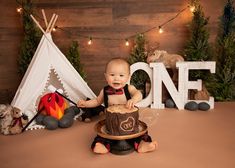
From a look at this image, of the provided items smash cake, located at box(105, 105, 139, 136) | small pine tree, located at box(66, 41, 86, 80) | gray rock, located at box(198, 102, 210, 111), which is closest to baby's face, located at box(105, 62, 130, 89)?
smash cake, located at box(105, 105, 139, 136)

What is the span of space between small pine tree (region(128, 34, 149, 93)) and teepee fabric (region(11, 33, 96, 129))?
1.72 feet

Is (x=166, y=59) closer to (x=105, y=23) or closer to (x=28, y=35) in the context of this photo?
(x=105, y=23)

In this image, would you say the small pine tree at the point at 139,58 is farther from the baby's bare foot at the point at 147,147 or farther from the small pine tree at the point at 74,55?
the baby's bare foot at the point at 147,147

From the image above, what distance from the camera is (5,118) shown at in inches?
A: 78.5

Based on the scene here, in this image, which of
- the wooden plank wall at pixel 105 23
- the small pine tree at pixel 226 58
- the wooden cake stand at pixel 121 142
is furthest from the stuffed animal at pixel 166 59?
the wooden cake stand at pixel 121 142

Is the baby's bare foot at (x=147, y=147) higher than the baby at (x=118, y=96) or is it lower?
lower

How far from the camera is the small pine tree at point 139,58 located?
2.72 meters

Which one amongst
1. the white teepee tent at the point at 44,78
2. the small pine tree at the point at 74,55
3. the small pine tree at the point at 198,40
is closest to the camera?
the white teepee tent at the point at 44,78

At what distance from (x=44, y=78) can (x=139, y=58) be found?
911mm

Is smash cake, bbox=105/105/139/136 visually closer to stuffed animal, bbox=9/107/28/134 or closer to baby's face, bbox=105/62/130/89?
baby's face, bbox=105/62/130/89

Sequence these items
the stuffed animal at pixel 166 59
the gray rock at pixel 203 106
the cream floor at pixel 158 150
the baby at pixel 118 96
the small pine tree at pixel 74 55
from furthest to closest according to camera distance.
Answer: the small pine tree at pixel 74 55
the stuffed animal at pixel 166 59
the gray rock at pixel 203 106
the baby at pixel 118 96
the cream floor at pixel 158 150

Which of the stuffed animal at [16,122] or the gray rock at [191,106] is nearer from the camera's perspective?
the stuffed animal at [16,122]

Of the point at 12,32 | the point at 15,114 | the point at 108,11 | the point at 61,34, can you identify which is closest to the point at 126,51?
the point at 108,11

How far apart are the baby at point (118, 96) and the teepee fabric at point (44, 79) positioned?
41 cm
